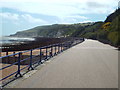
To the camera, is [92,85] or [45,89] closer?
[45,89]

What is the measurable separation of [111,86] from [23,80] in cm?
320

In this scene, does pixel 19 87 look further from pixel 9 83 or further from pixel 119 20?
pixel 119 20

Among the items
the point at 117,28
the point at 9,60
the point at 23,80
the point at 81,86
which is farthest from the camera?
the point at 9,60

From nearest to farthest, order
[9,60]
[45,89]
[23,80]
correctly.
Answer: [45,89], [23,80], [9,60]

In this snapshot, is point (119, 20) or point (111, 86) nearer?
point (111, 86)

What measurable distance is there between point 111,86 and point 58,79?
2059mm

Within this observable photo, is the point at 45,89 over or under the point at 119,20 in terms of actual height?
under

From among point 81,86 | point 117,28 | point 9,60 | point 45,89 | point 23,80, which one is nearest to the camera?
point 45,89

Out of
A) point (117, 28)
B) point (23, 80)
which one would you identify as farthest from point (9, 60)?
point (23, 80)

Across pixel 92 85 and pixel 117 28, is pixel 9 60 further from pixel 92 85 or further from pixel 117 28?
pixel 92 85

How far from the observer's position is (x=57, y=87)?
260 inches

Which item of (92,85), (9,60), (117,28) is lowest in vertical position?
(9,60)

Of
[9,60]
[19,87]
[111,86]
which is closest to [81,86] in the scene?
[111,86]

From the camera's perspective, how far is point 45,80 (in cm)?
769
